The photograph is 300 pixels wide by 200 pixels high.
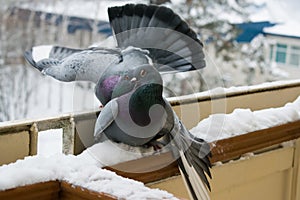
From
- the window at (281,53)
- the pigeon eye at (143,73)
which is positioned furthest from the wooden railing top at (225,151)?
the window at (281,53)

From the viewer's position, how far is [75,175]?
1.76 feet

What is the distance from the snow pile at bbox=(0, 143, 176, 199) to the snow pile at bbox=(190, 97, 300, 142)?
20 cm

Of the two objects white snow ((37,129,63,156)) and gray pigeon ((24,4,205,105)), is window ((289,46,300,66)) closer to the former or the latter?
gray pigeon ((24,4,205,105))

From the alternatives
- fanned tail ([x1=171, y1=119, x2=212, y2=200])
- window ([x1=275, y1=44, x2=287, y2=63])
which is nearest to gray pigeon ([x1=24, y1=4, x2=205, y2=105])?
fanned tail ([x1=171, y1=119, x2=212, y2=200])

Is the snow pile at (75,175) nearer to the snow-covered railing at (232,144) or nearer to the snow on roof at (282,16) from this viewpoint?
the snow-covered railing at (232,144)

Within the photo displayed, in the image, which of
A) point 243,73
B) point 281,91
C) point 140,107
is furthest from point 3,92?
point 140,107

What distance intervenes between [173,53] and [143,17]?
0.07 meters

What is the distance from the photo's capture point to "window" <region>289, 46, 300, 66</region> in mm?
3479

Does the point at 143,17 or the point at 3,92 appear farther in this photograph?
the point at 3,92

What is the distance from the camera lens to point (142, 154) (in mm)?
652

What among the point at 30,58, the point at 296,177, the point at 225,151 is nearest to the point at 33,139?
the point at 30,58

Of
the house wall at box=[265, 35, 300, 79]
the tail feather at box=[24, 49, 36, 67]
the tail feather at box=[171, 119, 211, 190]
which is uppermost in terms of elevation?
the tail feather at box=[24, 49, 36, 67]

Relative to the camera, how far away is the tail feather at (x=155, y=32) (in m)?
0.69

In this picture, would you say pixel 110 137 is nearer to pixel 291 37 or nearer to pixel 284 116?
pixel 284 116
